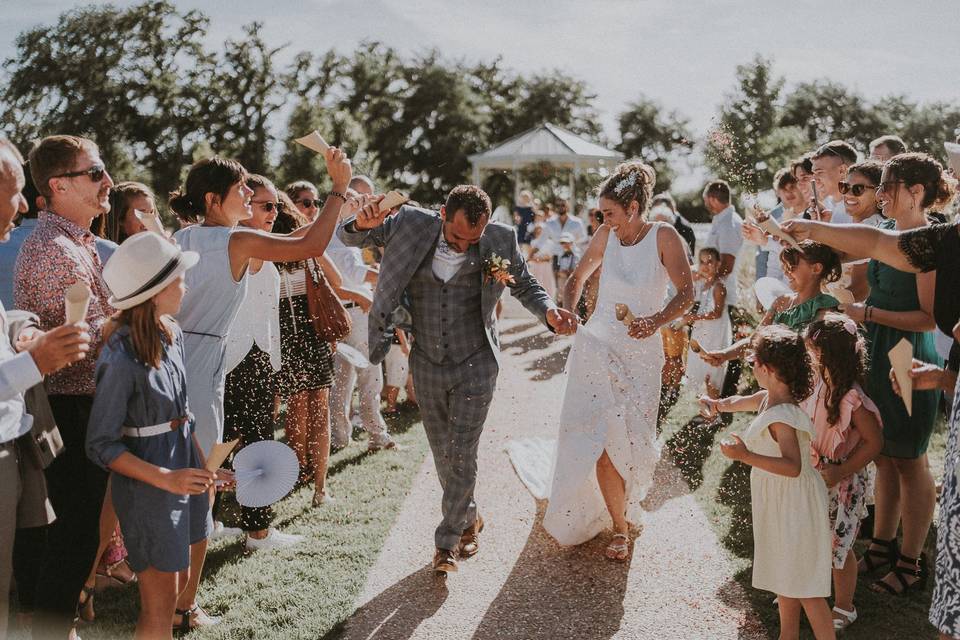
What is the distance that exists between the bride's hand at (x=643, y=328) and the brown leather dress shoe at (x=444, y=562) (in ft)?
5.67

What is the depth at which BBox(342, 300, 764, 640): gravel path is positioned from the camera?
3.70 meters

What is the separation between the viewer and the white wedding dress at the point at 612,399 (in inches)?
179

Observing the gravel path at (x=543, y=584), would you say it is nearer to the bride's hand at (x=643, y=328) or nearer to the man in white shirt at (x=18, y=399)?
the bride's hand at (x=643, y=328)

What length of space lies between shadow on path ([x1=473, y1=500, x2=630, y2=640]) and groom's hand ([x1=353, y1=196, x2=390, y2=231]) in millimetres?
2225

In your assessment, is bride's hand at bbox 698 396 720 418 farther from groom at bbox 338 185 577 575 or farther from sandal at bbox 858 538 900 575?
sandal at bbox 858 538 900 575

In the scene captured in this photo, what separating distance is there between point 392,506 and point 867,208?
3852 millimetres

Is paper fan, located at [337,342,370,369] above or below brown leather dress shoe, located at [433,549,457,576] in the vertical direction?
above

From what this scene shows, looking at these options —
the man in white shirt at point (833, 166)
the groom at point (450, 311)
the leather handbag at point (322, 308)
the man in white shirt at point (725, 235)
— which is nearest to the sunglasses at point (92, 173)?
the groom at point (450, 311)

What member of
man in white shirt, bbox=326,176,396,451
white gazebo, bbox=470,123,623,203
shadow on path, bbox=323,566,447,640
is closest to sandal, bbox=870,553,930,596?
shadow on path, bbox=323,566,447,640

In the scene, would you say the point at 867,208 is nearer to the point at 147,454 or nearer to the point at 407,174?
the point at 147,454

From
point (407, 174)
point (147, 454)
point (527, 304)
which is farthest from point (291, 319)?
point (407, 174)

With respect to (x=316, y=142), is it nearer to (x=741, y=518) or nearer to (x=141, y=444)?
(x=141, y=444)

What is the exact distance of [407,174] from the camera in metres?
44.2

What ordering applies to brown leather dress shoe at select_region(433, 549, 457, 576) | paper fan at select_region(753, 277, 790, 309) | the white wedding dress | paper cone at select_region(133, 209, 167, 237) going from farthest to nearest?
the white wedding dress < paper fan at select_region(753, 277, 790, 309) < brown leather dress shoe at select_region(433, 549, 457, 576) < paper cone at select_region(133, 209, 167, 237)
